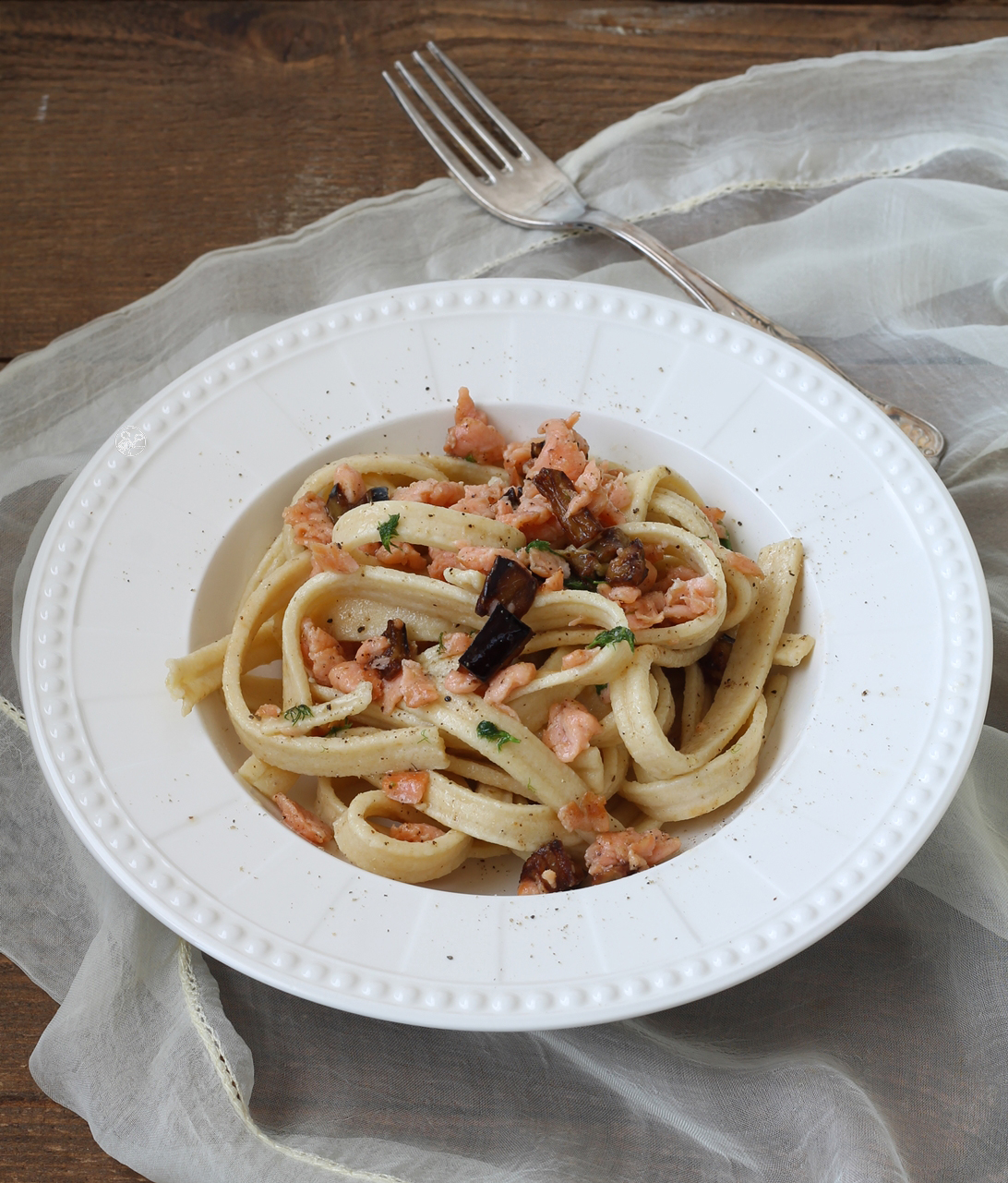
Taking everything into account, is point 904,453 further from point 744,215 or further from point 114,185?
point 114,185

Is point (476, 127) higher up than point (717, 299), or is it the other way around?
point (476, 127)

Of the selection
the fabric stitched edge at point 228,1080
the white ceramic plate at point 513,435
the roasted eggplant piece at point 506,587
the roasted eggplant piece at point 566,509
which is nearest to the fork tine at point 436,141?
the white ceramic plate at point 513,435

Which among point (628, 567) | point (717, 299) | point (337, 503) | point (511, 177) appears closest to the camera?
point (628, 567)

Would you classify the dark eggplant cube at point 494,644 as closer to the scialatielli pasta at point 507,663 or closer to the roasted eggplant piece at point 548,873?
the scialatielli pasta at point 507,663

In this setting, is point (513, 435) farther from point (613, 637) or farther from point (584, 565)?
point (613, 637)

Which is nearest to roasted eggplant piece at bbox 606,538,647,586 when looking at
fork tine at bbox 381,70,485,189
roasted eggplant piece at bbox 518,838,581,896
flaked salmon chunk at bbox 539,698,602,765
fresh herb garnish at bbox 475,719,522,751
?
flaked salmon chunk at bbox 539,698,602,765

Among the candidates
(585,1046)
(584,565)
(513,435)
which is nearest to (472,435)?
(513,435)
